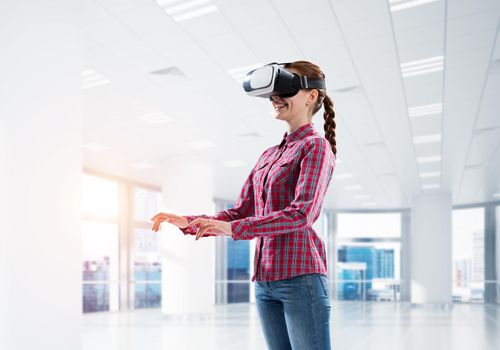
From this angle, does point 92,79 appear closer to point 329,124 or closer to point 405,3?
point 405,3

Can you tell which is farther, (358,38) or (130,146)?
(130,146)

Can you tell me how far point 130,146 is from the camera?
10.7 metres

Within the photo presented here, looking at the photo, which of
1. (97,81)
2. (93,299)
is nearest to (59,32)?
(97,81)

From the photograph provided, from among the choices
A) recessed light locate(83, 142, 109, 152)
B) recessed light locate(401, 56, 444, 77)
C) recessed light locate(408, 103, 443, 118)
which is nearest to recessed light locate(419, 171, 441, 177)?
recessed light locate(408, 103, 443, 118)

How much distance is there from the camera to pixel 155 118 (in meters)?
8.68

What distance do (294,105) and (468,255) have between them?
817 inches

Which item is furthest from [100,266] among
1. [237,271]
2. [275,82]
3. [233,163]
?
[275,82]

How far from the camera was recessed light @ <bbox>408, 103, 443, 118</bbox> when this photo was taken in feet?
26.6

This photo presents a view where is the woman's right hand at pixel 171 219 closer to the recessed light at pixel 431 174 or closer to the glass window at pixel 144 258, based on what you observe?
the recessed light at pixel 431 174

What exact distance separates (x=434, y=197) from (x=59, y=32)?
50.2 ft

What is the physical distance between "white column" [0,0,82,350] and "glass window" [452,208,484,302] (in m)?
18.6

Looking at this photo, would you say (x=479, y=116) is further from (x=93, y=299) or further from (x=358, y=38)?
(x=93, y=299)

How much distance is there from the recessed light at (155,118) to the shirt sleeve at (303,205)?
7.33 meters

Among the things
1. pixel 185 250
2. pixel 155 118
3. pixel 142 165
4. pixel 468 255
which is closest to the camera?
pixel 155 118
